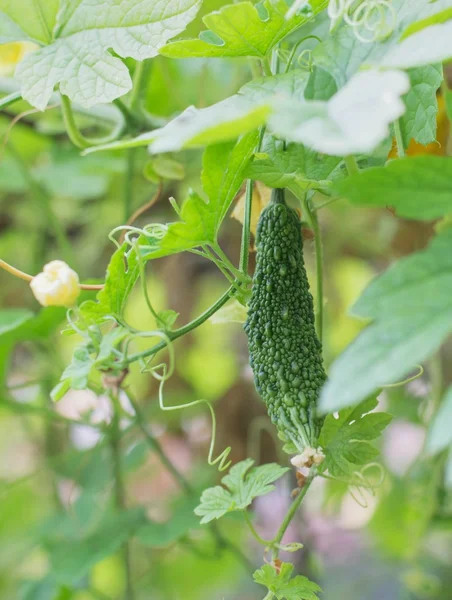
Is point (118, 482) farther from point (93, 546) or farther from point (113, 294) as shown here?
point (113, 294)

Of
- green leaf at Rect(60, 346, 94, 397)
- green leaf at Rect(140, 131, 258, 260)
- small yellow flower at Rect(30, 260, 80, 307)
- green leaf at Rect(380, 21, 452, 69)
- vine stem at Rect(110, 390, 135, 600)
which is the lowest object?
vine stem at Rect(110, 390, 135, 600)

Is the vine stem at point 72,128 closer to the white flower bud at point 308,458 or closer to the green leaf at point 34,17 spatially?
the green leaf at point 34,17

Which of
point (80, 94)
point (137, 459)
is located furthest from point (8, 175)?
point (80, 94)

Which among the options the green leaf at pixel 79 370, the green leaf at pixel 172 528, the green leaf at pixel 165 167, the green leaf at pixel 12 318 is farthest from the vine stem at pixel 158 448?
Answer: the green leaf at pixel 79 370

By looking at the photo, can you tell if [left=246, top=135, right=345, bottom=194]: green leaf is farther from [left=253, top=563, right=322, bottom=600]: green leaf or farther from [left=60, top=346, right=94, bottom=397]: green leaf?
[left=253, top=563, right=322, bottom=600]: green leaf

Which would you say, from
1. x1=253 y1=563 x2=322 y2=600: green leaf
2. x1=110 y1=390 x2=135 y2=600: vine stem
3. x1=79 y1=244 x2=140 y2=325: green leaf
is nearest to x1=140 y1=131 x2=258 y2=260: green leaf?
x1=79 y1=244 x2=140 y2=325: green leaf
